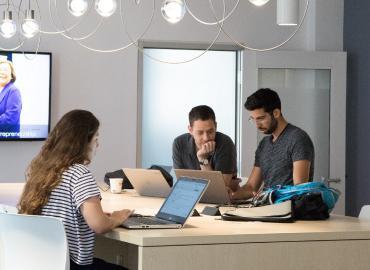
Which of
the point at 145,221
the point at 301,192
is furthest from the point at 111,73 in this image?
the point at 145,221

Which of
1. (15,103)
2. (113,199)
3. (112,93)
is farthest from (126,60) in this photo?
(113,199)

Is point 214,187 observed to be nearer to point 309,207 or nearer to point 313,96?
point 309,207

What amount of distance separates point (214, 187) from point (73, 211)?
1.16m

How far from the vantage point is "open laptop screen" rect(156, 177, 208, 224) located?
3.29 meters

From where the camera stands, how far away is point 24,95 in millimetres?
6312

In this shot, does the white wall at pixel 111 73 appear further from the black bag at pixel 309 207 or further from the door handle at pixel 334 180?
the black bag at pixel 309 207

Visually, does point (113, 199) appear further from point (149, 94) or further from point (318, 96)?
point (318, 96)

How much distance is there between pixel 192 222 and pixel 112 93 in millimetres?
3281

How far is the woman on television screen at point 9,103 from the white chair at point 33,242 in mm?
3129

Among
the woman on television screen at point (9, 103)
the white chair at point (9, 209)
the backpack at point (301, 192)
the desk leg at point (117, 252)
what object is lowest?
the desk leg at point (117, 252)

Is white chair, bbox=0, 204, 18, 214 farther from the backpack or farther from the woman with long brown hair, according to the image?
the backpack

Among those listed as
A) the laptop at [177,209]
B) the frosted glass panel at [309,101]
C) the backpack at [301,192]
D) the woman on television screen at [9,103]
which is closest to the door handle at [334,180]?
the frosted glass panel at [309,101]

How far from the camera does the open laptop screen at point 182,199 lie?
10.8ft

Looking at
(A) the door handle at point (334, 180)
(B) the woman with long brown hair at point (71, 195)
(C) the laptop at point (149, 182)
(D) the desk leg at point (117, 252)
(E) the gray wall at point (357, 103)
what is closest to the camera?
(B) the woman with long brown hair at point (71, 195)
